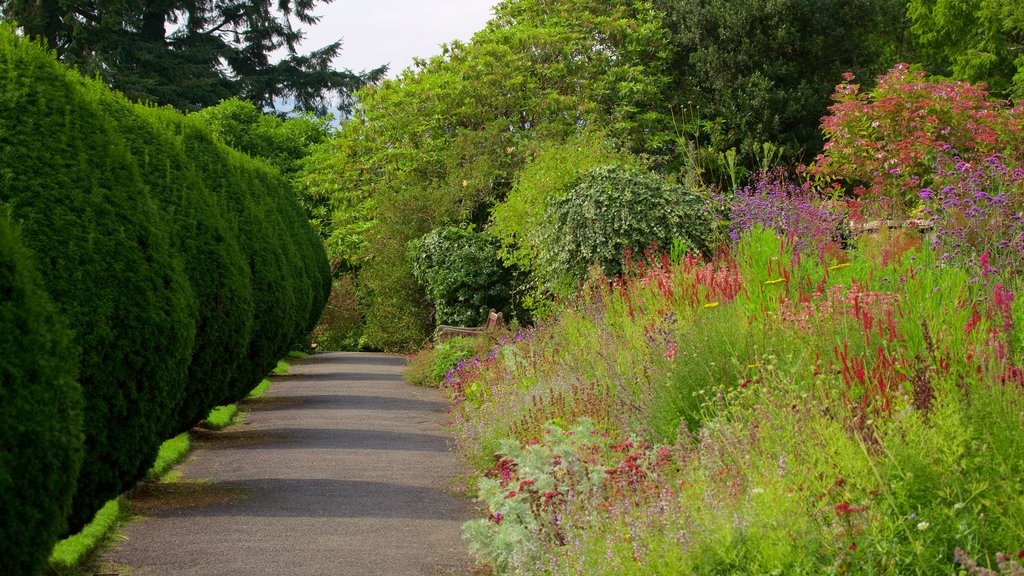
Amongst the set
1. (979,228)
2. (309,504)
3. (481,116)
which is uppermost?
(481,116)

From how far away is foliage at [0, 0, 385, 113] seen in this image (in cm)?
2969

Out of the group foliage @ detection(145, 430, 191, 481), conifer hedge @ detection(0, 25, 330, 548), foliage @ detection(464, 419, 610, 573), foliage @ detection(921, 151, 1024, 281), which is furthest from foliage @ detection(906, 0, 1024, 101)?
conifer hedge @ detection(0, 25, 330, 548)

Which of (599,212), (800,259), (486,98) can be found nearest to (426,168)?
(486,98)

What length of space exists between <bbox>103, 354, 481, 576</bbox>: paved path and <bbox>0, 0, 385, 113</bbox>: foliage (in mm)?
18704

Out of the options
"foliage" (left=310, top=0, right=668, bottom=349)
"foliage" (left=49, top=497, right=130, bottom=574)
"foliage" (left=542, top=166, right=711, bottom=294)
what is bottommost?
"foliage" (left=49, top=497, right=130, bottom=574)

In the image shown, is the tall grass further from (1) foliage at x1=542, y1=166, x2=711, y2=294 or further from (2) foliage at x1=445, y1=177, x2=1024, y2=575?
(1) foliage at x1=542, y1=166, x2=711, y2=294

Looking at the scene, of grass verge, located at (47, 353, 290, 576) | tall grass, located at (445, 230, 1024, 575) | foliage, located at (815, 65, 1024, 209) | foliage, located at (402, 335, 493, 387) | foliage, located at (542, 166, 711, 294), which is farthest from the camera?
foliage, located at (815, 65, 1024, 209)

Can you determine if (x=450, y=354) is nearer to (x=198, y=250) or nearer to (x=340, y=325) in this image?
(x=198, y=250)

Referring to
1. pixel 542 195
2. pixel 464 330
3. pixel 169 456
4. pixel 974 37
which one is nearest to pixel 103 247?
pixel 169 456

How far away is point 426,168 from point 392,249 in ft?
8.92

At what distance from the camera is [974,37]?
95.4 feet

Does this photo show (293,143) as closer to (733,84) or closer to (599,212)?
(733,84)

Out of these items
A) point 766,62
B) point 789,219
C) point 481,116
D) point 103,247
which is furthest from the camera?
point 766,62

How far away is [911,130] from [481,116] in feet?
35.7
